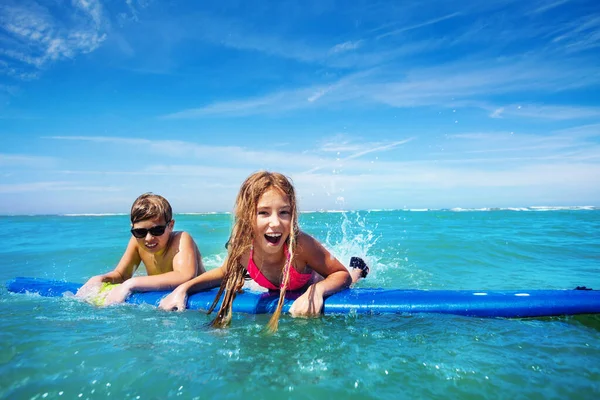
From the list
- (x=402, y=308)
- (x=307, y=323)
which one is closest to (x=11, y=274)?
(x=307, y=323)

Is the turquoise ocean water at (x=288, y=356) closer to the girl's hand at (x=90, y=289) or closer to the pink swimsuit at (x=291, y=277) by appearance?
the girl's hand at (x=90, y=289)

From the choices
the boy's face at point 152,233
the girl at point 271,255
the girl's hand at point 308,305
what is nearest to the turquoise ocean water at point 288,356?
the girl's hand at point 308,305

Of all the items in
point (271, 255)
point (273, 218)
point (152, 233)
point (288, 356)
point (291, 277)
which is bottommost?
point (288, 356)

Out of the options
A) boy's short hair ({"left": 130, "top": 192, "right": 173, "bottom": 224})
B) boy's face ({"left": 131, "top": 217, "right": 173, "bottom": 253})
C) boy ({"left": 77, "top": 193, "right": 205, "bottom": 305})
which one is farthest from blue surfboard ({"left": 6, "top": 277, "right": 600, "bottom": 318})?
boy's short hair ({"left": 130, "top": 192, "right": 173, "bottom": 224})

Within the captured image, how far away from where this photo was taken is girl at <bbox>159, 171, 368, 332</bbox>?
9.30 feet

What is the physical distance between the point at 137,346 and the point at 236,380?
820 mm

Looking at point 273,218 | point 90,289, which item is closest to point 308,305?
point 273,218

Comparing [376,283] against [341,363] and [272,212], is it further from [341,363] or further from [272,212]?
[341,363]

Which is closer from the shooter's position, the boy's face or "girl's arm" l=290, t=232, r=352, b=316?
"girl's arm" l=290, t=232, r=352, b=316

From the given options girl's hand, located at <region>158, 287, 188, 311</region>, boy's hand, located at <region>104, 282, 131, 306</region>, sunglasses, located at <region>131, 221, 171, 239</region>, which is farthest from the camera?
sunglasses, located at <region>131, 221, 171, 239</region>

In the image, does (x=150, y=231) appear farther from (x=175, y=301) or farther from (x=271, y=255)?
(x=271, y=255)

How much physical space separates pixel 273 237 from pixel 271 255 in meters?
0.40

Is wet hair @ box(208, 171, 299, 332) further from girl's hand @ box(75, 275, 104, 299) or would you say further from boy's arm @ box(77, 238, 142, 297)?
boy's arm @ box(77, 238, 142, 297)

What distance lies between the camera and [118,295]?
342 centimetres
